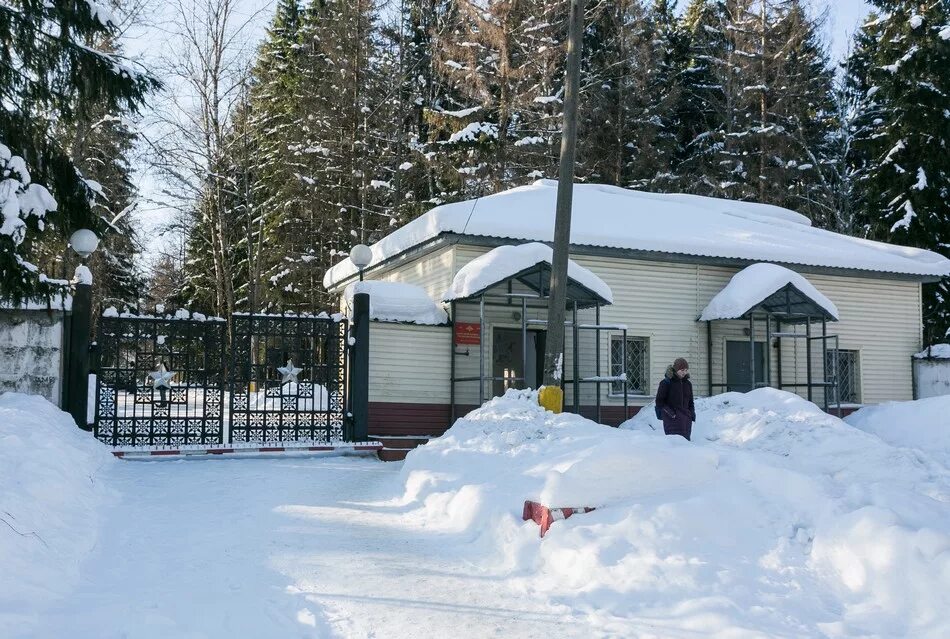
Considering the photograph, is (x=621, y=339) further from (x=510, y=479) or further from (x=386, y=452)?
(x=510, y=479)

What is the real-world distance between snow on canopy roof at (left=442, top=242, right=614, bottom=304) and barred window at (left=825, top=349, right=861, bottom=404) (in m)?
7.20

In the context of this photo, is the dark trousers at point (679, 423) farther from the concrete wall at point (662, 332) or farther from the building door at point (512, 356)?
the building door at point (512, 356)

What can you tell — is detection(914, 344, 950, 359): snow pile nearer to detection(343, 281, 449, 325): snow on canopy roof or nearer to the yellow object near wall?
detection(343, 281, 449, 325): snow on canopy roof

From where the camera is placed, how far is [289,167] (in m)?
32.3

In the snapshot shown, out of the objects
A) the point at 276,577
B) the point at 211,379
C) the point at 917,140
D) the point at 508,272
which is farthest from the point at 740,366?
the point at 276,577

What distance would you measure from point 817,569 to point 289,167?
28.9 metres

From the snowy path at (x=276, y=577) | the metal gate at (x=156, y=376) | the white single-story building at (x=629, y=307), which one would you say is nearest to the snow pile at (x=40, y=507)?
the snowy path at (x=276, y=577)

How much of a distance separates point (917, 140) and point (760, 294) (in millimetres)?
15170

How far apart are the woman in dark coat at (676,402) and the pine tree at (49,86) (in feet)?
27.4

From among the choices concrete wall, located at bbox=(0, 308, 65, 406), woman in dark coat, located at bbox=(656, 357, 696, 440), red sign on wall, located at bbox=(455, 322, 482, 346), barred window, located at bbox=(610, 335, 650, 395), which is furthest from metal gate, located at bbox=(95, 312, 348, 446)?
barred window, located at bbox=(610, 335, 650, 395)

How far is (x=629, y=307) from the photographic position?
18.3 m

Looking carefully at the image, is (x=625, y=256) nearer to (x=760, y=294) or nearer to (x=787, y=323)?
(x=760, y=294)

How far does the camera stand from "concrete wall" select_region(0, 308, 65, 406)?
523 inches

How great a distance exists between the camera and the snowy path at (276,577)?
519cm
